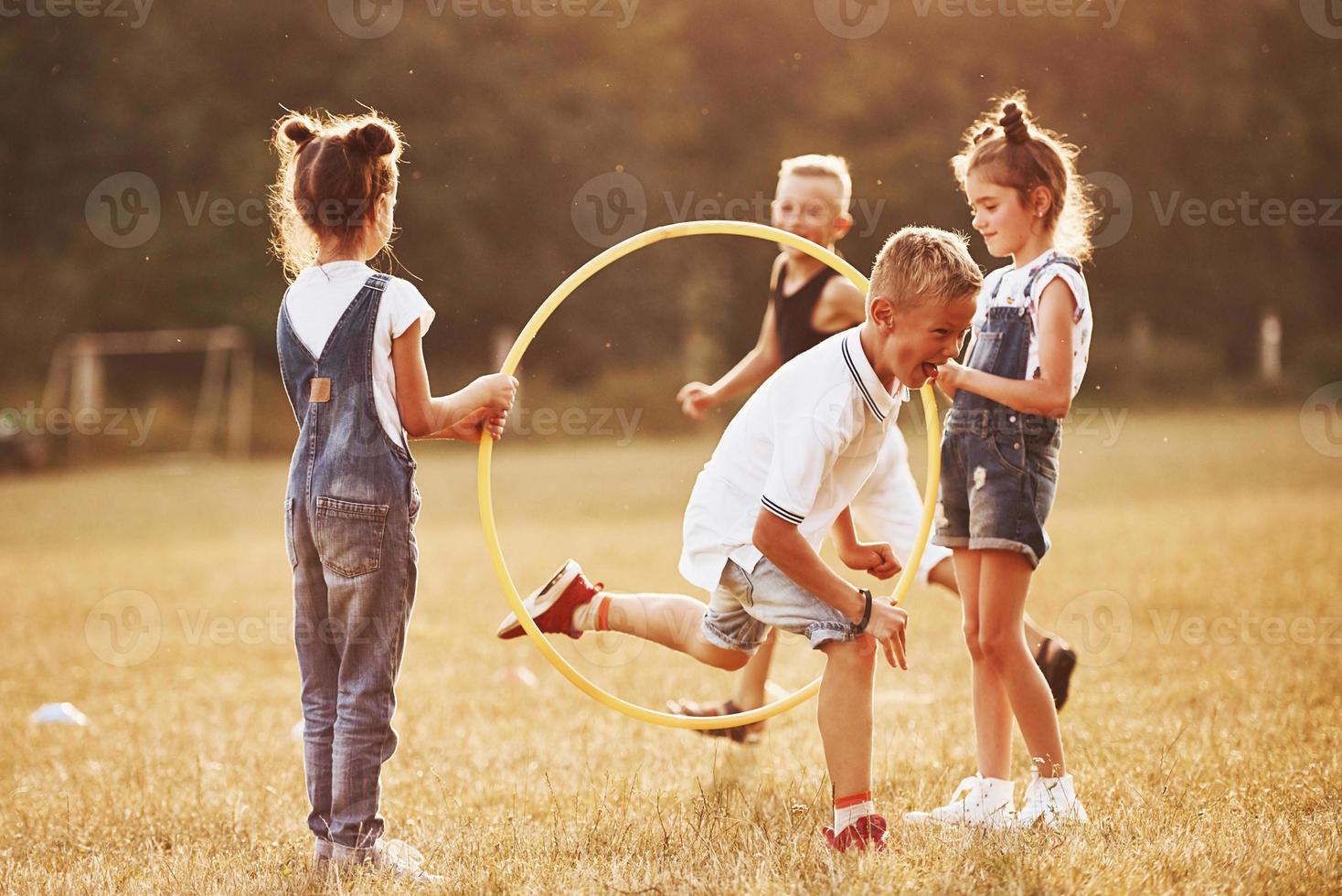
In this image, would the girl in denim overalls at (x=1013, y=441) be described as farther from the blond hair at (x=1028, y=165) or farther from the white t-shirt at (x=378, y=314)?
A: the white t-shirt at (x=378, y=314)

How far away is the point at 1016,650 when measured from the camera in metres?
3.98

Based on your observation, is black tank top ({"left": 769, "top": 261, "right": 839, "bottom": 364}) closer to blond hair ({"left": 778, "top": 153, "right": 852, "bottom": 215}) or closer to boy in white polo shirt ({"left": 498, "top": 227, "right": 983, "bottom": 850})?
blond hair ({"left": 778, "top": 153, "right": 852, "bottom": 215})

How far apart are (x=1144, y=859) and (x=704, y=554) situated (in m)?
1.37

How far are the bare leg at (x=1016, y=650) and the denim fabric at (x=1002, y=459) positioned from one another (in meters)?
0.07

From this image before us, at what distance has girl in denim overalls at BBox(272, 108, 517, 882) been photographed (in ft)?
11.5

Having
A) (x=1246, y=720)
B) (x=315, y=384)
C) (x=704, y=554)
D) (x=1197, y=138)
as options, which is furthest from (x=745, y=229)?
(x=1197, y=138)

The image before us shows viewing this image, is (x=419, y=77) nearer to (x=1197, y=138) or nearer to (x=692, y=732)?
(x=1197, y=138)

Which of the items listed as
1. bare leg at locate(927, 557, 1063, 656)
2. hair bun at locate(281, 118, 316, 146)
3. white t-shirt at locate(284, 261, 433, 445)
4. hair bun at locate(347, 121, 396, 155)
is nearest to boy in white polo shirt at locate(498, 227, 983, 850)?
white t-shirt at locate(284, 261, 433, 445)

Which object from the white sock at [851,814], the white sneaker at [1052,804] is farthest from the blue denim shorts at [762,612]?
the white sneaker at [1052,804]

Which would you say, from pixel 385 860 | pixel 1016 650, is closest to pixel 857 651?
pixel 1016 650

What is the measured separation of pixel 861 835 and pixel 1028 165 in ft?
6.43

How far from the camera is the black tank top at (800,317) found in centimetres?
536

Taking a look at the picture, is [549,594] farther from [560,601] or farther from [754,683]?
[754,683]

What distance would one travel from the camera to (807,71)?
31.7 metres
